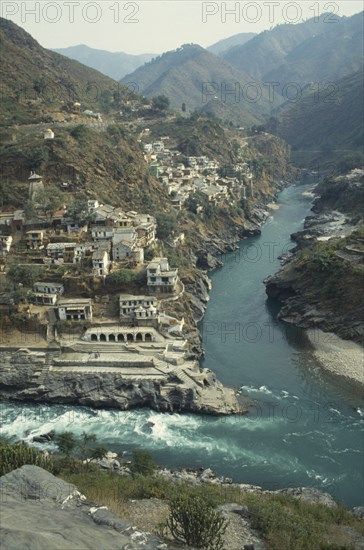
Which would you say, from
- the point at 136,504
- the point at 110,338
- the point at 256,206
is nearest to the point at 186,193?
the point at 256,206

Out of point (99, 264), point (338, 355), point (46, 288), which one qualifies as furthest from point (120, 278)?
point (338, 355)

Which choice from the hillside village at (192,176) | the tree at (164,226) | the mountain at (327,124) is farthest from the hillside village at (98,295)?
the mountain at (327,124)

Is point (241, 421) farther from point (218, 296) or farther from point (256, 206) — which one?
point (256, 206)

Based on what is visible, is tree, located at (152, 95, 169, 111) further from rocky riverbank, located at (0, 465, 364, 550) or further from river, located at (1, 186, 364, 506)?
rocky riverbank, located at (0, 465, 364, 550)

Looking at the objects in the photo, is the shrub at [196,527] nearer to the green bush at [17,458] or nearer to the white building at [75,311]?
the green bush at [17,458]

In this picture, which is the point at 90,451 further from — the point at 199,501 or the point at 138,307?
the point at 138,307

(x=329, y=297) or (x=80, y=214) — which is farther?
(x=80, y=214)

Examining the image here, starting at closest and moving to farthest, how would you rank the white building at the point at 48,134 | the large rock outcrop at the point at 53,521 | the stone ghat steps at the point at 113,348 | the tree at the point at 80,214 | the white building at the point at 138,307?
1. the large rock outcrop at the point at 53,521
2. the stone ghat steps at the point at 113,348
3. the white building at the point at 138,307
4. the tree at the point at 80,214
5. the white building at the point at 48,134
